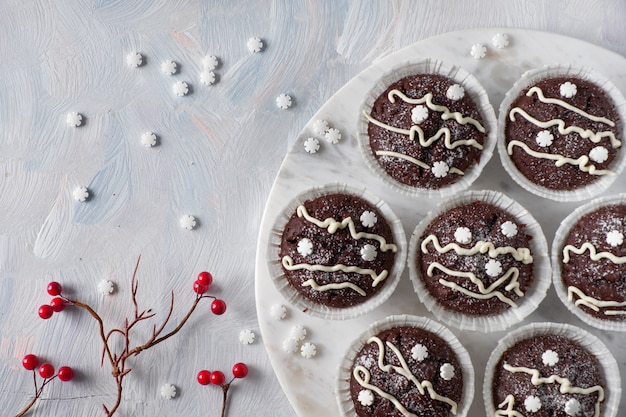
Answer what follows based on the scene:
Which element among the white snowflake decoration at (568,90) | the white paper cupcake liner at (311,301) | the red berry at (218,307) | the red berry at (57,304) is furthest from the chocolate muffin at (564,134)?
the red berry at (57,304)

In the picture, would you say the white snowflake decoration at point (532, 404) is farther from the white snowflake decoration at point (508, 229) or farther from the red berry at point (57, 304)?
the red berry at point (57, 304)

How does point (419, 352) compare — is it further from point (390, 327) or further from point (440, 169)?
point (440, 169)

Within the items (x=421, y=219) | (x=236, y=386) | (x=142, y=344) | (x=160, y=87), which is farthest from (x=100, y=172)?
(x=421, y=219)

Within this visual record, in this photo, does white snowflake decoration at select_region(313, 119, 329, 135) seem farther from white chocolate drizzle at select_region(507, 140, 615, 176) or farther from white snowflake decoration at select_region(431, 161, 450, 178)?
white chocolate drizzle at select_region(507, 140, 615, 176)

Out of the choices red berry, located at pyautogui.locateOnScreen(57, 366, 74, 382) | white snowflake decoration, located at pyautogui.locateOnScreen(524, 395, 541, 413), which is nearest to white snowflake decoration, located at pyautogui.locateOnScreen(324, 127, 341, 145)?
white snowflake decoration, located at pyautogui.locateOnScreen(524, 395, 541, 413)

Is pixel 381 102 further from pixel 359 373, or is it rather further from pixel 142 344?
pixel 142 344

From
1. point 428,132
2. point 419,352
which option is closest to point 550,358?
point 419,352
